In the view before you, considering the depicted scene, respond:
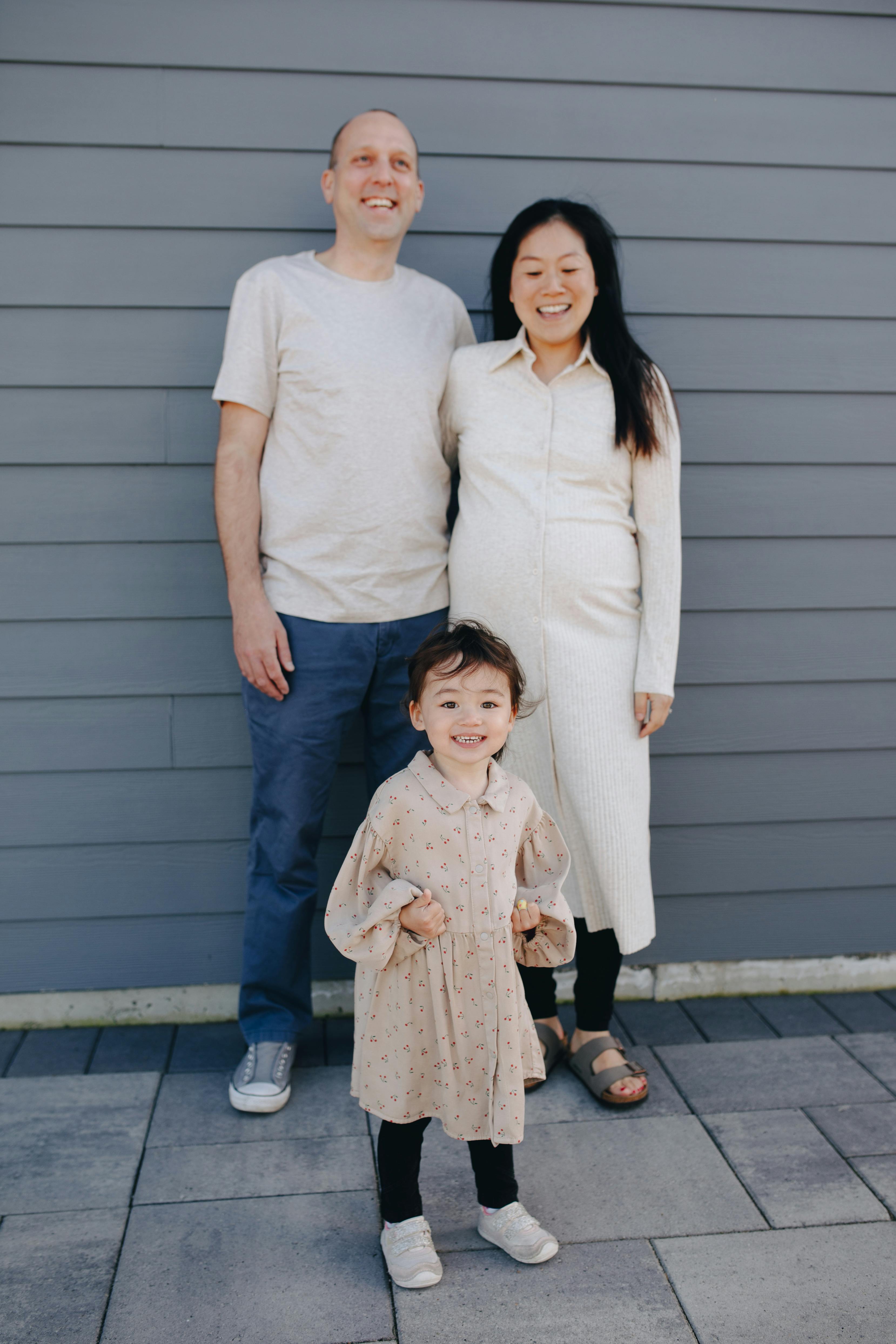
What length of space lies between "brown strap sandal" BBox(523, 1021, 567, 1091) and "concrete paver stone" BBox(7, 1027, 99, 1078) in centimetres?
103

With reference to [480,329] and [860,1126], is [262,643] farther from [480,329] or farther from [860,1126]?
[860,1126]

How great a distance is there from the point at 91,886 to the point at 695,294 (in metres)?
2.02

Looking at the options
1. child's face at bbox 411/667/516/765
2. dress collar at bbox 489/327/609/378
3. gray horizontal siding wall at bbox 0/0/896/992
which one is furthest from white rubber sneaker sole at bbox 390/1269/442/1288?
dress collar at bbox 489/327/609/378

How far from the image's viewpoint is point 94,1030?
244 centimetres

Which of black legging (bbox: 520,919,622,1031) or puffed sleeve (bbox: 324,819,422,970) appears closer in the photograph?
puffed sleeve (bbox: 324,819,422,970)

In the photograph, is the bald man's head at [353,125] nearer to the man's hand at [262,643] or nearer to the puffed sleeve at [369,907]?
the man's hand at [262,643]

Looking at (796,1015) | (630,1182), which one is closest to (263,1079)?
(630,1182)

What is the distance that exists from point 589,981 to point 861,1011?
0.86 meters

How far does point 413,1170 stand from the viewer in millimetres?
1644

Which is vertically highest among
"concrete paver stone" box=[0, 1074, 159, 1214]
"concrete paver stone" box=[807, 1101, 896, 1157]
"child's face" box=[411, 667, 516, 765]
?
"child's face" box=[411, 667, 516, 765]

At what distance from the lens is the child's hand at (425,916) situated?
150 centimetres

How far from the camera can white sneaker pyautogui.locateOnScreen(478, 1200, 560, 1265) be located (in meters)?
1.65

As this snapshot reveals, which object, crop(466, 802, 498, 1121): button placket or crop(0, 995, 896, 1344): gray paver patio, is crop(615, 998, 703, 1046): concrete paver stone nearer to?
crop(0, 995, 896, 1344): gray paver patio

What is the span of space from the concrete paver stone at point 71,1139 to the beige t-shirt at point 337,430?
1093 mm
